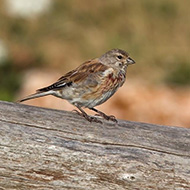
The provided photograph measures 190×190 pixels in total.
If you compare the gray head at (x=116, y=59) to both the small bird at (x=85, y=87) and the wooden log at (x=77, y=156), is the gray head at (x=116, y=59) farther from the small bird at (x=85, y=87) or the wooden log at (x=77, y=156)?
the wooden log at (x=77, y=156)

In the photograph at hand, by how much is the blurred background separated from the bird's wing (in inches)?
209

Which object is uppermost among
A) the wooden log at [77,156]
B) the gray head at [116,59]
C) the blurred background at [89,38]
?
the blurred background at [89,38]

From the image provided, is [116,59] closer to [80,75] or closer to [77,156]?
[80,75]

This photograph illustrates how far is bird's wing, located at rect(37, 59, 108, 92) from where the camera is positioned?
267 inches

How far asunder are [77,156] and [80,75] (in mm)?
2586

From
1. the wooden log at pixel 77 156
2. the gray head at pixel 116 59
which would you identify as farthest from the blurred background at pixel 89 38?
the wooden log at pixel 77 156

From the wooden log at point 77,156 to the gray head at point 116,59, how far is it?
8.75 ft

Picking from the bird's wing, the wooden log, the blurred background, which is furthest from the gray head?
the blurred background

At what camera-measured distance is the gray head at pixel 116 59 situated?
23.6ft

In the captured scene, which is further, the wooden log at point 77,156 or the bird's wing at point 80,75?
the bird's wing at point 80,75

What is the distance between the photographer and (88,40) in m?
15.7

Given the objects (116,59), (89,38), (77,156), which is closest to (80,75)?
(116,59)

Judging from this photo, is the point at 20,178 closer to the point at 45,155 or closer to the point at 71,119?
the point at 45,155

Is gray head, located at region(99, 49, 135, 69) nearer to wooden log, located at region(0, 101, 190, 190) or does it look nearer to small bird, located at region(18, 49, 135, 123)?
small bird, located at region(18, 49, 135, 123)
